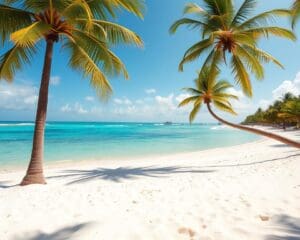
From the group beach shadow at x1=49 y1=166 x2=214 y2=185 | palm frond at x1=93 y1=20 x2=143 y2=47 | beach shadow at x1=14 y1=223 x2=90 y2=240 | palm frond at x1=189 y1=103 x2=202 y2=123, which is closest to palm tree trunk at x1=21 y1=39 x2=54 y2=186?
beach shadow at x1=49 y1=166 x2=214 y2=185

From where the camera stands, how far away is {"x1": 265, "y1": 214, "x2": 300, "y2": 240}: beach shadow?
3.01 meters

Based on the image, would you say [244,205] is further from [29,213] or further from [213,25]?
[213,25]

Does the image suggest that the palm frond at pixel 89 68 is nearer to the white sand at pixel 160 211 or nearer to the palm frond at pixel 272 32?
the white sand at pixel 160 211

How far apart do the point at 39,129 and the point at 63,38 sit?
2.98 m

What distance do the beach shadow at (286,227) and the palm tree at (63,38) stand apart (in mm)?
5634

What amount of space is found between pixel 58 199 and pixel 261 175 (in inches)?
217

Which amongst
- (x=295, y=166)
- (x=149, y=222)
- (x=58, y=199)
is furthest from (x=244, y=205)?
(x=295, y=166)

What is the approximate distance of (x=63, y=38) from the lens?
716cm

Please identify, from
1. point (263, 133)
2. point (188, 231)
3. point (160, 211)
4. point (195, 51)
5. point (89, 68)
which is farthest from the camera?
point (195, 51)

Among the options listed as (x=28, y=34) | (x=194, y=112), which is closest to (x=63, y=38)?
(x=28, y=34)

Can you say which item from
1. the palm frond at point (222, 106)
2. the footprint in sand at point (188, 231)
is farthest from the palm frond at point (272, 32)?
the footprint in sand at point (188, 231)

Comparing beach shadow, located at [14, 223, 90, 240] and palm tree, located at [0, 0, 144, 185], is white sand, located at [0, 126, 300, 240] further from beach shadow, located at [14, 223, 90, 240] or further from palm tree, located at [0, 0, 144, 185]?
palm tree, located at [0, 0, 144, 185]

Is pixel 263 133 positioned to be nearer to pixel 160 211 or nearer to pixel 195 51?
pixel 160 211

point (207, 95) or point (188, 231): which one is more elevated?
point (207, 95)
